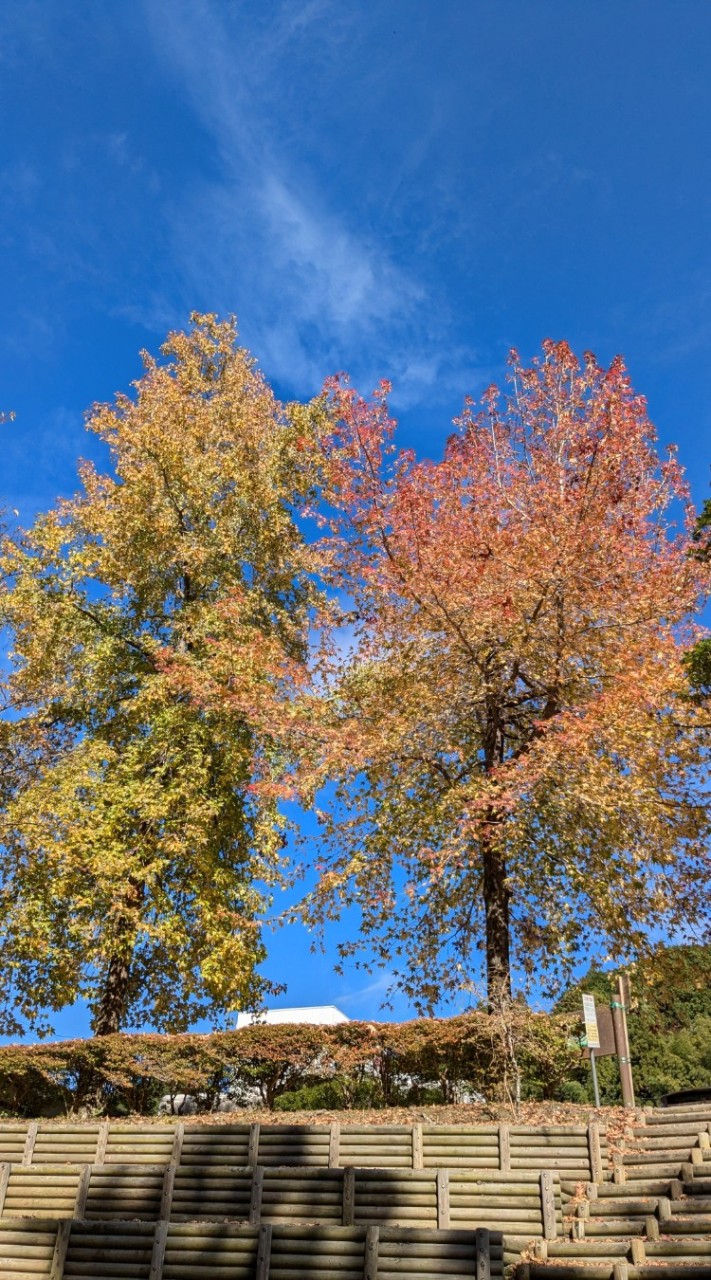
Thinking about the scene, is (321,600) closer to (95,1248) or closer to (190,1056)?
(190,1056)

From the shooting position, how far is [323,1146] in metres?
10.7

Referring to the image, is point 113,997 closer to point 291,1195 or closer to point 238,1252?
point 291,1195

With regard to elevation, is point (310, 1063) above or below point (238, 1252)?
above

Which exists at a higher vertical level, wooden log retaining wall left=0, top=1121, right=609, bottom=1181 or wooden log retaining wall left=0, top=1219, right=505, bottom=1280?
wooden log retaining wall left=0, top=1121, right=609, bottom=1181

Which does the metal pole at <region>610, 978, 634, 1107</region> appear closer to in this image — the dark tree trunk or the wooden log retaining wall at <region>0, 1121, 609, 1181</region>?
the wooden log retaining wall at <region>0, 1121, 609, 1181</region>

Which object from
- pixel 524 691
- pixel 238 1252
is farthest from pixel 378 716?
pixel 238 1252

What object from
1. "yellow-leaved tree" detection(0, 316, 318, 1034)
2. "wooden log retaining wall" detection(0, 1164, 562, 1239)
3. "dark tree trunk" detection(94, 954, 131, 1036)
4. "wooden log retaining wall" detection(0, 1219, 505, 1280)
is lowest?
"wooden log retaining wall" detection(0, 1219, 505, 1280)

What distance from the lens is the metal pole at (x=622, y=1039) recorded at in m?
13.6

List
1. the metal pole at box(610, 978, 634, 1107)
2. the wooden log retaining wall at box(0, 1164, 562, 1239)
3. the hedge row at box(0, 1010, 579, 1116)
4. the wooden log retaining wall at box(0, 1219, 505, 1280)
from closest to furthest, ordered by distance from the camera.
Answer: the wooden log retaining wall at box(0, 1219, 505, 1280) < the wooden log retaining wall at box(0, 1164, 562, 1239) < the hedge row at box(0, 1010, 579, 1116) < the metal pole at box(610, 978, 634, 1107)

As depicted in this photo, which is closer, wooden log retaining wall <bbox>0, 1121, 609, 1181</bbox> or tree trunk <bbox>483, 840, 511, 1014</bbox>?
wooden log retaining wall <bbox>0, 1121, 609, 1181</bbox>

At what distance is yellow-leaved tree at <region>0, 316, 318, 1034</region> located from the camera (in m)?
17.1

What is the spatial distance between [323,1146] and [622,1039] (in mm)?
5208

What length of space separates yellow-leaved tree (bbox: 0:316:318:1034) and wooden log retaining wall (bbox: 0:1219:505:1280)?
771 cm

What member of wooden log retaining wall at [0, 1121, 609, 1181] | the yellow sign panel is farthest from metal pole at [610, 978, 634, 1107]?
wooden log retaining wall at [0, 1121, 609, 1181]
